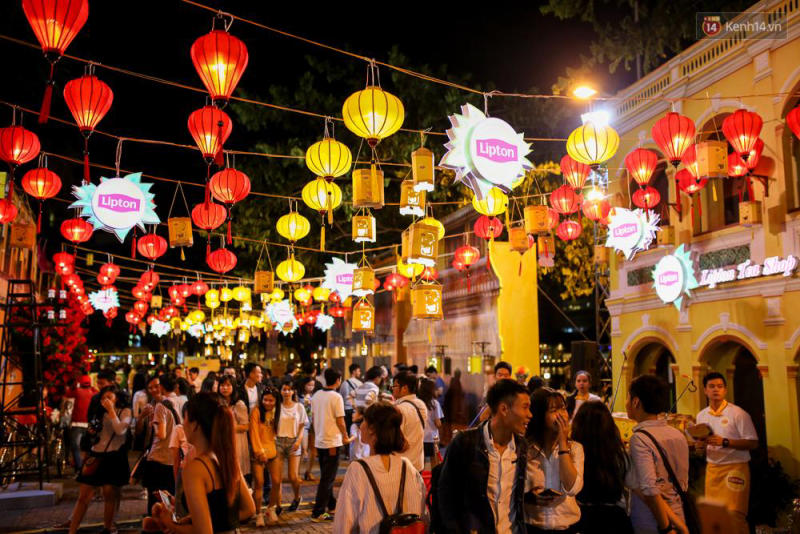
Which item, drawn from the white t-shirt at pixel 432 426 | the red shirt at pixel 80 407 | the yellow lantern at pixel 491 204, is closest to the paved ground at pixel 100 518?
the red shirt at pixel 80 407

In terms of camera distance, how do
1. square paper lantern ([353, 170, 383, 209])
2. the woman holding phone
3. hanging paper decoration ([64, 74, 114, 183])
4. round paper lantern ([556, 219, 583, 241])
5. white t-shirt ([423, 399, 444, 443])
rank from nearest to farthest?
the woman holding phone, hanging paper decoration ([64, 74, 114, 183]), square paper lantern ([353, 170, 383, 209]), white t-shirt ([423, 399, 444, 443]), round paper lantern ([556, 219, 583, 241])

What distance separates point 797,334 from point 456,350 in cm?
1161

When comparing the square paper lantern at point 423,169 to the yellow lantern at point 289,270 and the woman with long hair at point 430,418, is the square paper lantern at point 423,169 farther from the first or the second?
the yellow lantern at point 289,270

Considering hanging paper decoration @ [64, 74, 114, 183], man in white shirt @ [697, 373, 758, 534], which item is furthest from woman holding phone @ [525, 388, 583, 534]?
hanging paper decoration @ [64, 74, 114, 183]

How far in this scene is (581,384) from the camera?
10.1 m

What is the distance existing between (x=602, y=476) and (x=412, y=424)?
3281 millimetres

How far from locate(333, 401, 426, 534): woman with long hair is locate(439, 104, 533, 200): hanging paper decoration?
14.7 feet

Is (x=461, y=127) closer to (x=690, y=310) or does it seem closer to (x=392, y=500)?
(x=392, y=500)

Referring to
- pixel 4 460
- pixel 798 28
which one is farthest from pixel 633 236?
pixel 4 460

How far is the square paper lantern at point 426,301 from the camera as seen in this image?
11.9 metres

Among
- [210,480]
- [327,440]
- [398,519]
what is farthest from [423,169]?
[210,480]

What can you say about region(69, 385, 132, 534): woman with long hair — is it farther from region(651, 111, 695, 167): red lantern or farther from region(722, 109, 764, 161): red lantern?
region(722, 109, 764, 161): red lantern

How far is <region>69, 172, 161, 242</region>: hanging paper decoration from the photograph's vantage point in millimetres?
9091

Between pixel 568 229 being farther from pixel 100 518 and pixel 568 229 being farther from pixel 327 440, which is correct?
pixel 100 518
